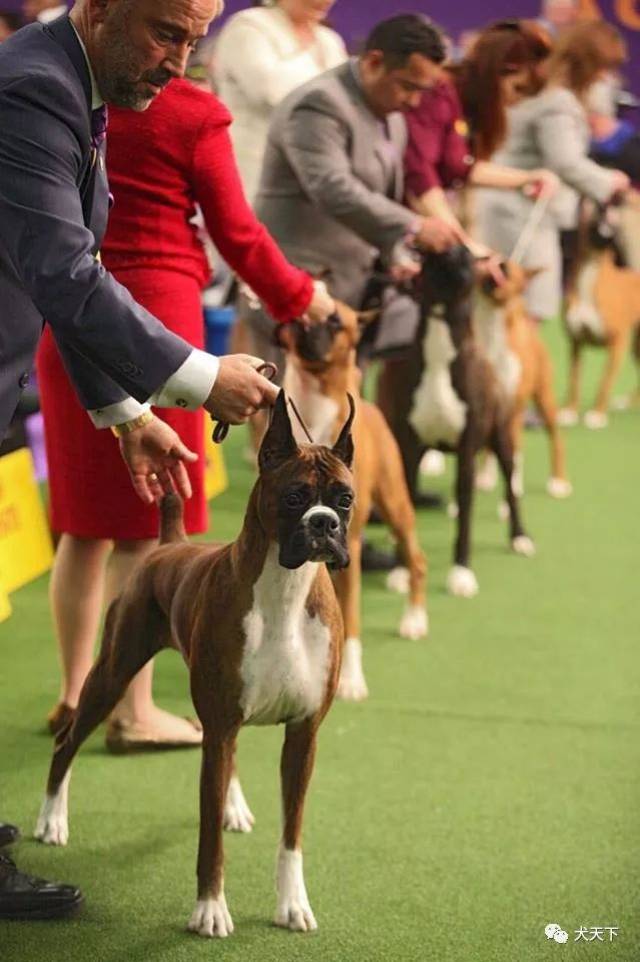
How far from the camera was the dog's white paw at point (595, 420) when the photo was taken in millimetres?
8172

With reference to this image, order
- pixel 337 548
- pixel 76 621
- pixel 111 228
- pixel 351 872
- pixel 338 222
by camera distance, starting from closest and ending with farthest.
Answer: pixel 337 548, pixel 351 872, pixel 111 228, pixel 76 621, pixel 338 222

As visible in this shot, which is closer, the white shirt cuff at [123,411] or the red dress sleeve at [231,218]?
the white shirt cuff at [123,411]

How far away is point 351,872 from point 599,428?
542 cm

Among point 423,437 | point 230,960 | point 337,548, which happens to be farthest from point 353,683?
point 337,548

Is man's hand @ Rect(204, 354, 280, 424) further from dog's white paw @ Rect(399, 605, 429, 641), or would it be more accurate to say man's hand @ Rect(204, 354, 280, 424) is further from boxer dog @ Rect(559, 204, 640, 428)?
boxer dog @ Rect(559, 204, 640, 428)

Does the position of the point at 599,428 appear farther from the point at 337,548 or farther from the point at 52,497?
the point at 337,548

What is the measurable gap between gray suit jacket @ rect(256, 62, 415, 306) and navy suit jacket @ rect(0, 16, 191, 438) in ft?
7.11

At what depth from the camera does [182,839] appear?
3184 mm

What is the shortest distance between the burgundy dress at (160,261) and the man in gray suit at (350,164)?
1.11 m

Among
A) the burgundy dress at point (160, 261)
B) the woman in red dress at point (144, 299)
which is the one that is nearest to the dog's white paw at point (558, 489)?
the woman in red dress at point (144, 299)

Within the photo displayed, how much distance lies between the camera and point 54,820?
3139mm

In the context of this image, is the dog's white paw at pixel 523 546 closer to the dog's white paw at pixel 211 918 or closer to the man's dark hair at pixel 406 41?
the man's dark hair at pixel 406 41

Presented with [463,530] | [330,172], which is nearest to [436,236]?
[330,172]

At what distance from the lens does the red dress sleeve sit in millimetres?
3254
